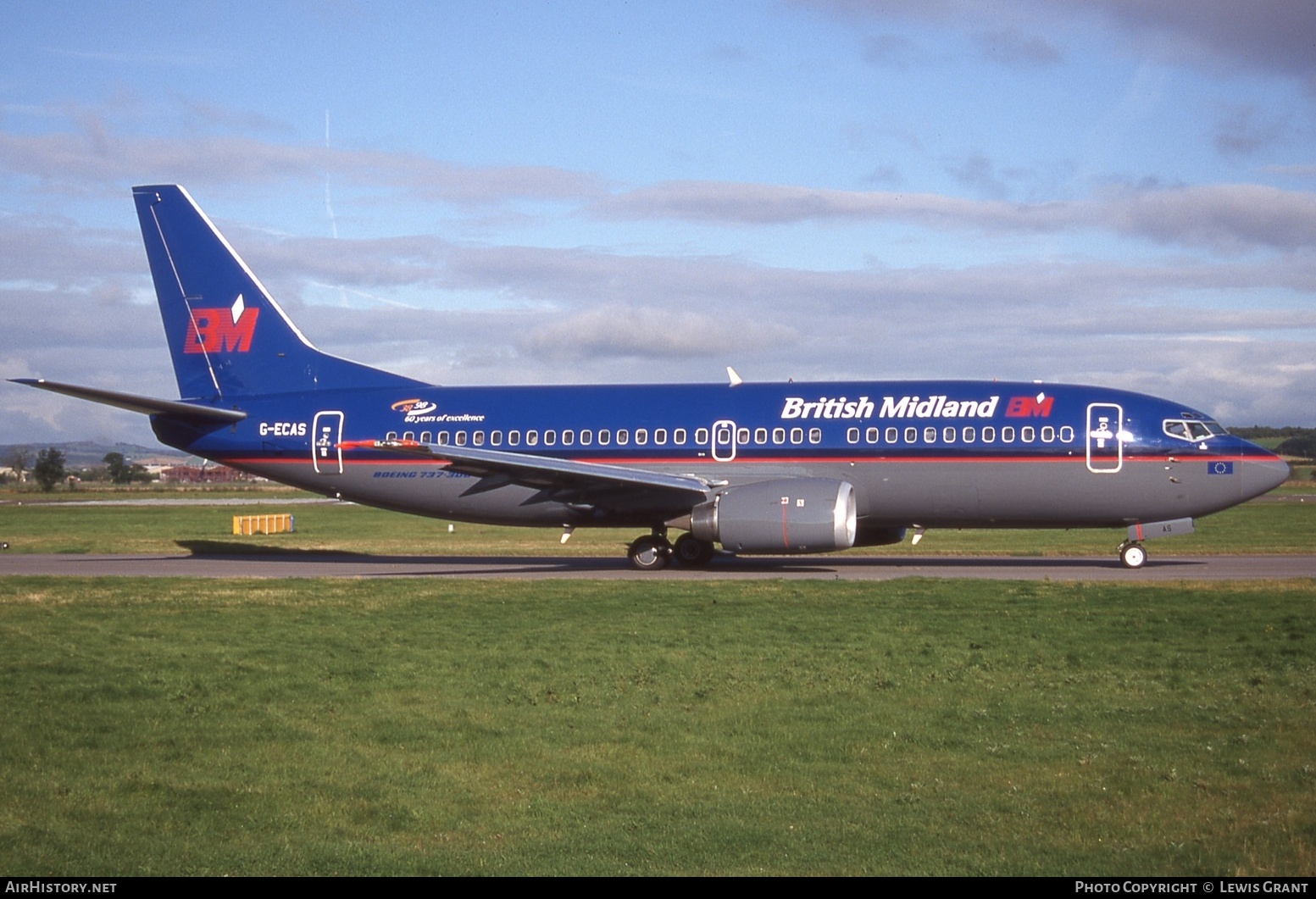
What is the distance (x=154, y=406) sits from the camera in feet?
95.6

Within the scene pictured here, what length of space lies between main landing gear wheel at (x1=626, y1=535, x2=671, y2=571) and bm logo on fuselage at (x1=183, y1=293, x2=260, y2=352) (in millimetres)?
11322

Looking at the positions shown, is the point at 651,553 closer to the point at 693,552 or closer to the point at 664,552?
the point at 664,552

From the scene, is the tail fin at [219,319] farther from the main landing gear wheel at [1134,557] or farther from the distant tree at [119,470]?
the distant tree at [119,470]

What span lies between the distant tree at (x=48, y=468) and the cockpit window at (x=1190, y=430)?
354 ft

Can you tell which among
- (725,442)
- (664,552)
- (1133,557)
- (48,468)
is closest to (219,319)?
(664,552)

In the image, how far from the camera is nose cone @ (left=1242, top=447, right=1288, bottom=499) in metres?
25.0

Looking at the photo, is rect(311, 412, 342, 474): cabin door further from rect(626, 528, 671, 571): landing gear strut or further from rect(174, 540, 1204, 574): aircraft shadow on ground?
rect(626, 528, 671, 571): landing gear strut

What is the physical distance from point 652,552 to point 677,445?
2487 millimetres

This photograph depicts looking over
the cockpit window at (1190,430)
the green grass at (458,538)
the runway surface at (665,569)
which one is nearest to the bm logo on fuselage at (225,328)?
the runway surface at (665,569)

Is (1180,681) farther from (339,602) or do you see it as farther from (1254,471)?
(1254,471)

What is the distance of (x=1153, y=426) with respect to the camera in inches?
999

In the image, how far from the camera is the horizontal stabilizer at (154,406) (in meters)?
26.5

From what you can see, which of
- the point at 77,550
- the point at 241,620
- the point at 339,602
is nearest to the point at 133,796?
the point at 241,620
